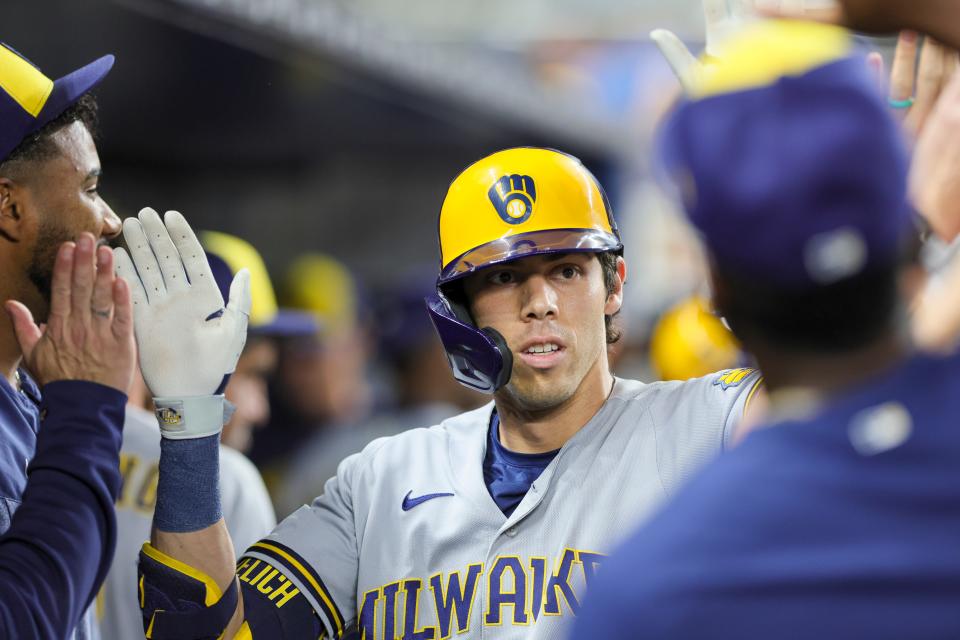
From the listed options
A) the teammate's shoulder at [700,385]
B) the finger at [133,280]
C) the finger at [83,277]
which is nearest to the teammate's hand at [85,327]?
the finger at [83,277]

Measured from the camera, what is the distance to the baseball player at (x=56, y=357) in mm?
1995

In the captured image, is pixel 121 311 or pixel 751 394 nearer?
pixel 121 311

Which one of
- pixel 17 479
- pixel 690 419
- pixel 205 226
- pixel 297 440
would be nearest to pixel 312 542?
pixel 17 479

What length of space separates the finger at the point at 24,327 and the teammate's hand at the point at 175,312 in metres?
0.23

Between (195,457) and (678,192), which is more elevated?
(678,192)

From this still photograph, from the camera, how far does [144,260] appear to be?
8.09 feet

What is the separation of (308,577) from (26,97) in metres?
1.15

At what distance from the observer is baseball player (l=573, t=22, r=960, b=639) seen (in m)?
1.19

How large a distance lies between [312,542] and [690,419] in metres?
0.87

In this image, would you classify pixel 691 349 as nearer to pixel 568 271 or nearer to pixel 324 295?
pixel 324 295

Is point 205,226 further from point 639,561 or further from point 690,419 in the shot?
point 639,561

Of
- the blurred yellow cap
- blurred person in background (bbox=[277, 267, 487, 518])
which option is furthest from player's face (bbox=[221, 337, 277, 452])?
the blurred yellow cap

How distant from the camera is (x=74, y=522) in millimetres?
2025

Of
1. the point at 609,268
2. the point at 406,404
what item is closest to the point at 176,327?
the point at 609,268
